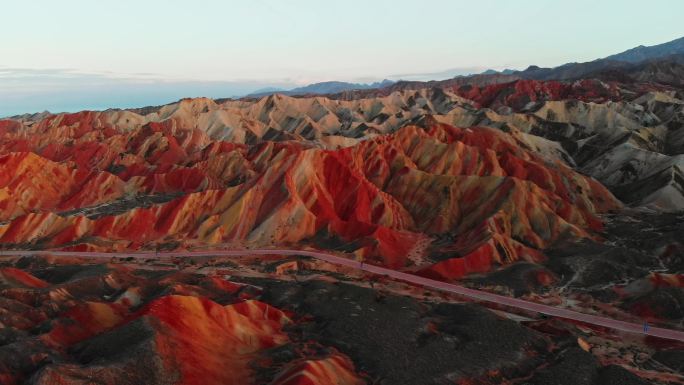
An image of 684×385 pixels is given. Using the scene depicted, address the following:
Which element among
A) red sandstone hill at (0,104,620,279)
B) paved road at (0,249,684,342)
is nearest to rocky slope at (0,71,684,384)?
red sandstone hill at (0,104,620,279)

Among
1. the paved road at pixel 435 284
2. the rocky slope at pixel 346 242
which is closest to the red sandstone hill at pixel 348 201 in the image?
the rocky slope at pixel 346 242

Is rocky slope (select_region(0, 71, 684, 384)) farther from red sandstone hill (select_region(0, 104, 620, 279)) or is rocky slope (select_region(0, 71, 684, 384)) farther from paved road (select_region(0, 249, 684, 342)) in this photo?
paved road (select_region(0, 249, 684, 342))

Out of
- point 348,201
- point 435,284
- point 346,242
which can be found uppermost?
point 348,201

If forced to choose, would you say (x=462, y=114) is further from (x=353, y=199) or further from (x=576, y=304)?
(x=576, y=304)

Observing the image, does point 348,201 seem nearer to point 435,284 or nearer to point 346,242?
point 346,242

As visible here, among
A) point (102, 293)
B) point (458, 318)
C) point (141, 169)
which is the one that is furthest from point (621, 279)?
point (141, 169)

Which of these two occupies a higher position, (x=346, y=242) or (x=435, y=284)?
(x=346, y=242)

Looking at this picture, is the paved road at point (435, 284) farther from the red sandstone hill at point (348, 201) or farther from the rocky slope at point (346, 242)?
the red sandstone hill at point (348, 201)

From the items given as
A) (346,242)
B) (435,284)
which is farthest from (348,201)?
(435,284)

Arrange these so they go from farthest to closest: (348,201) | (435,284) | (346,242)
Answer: (348,201) → (346,242) → (435,284)
